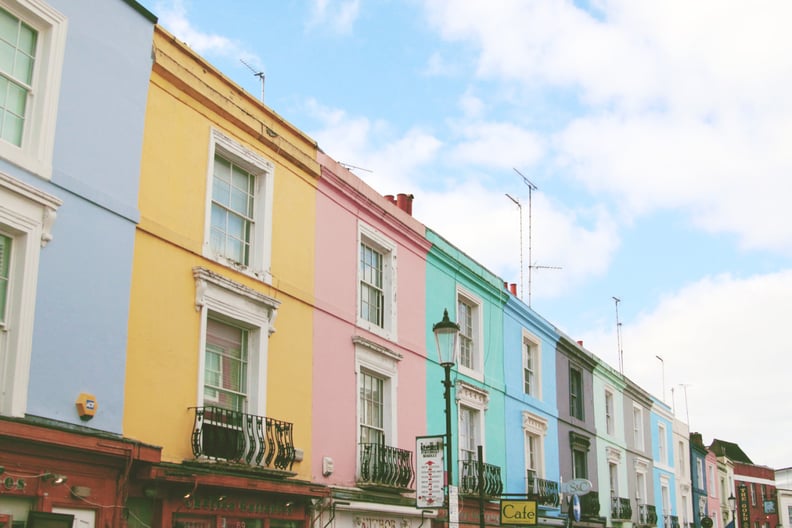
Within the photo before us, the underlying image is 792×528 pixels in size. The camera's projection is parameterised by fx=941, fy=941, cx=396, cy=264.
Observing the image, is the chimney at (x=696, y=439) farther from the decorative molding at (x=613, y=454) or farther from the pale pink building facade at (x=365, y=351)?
the pale pink building facade at (x=365, y=351)

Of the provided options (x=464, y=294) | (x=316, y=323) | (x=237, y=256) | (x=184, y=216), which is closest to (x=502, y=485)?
(x=464, y=294)

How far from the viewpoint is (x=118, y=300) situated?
11.6m

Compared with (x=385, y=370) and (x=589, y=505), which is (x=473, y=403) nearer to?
(x=385, y=370)

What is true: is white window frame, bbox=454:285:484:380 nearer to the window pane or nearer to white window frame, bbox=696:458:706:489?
the window pane

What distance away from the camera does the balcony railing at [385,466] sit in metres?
16.6

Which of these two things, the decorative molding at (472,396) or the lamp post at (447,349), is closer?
the lamp post at (447,349)

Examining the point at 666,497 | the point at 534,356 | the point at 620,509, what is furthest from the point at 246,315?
the point at 666,497

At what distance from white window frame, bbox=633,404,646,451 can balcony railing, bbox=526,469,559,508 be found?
11.0 metres

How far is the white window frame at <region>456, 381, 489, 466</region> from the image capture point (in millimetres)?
20688

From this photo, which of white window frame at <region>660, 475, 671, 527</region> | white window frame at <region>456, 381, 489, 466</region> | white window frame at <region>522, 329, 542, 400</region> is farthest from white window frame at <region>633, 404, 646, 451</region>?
white window frame at <region>456, 381, 489, 466</region>

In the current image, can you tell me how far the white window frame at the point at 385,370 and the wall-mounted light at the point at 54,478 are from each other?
7290 mm

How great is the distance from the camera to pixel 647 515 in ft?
109

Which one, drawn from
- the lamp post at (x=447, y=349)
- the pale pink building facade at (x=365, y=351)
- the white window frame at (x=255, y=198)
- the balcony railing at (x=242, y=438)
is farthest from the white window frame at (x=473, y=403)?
the white window frame at (x=255, y=198)

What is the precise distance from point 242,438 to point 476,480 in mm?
8760
